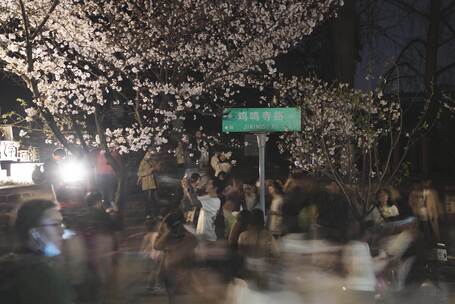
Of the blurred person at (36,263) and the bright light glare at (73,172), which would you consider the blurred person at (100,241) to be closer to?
the blurred person at (36,263)

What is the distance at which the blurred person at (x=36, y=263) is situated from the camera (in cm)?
455

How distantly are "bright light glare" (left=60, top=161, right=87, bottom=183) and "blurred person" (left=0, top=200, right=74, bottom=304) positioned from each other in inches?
268

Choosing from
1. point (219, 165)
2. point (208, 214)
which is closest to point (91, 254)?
point (208, 214)

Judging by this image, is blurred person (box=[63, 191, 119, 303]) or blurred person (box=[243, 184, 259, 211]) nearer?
blurred person (box=[63, 191, 119, 303])

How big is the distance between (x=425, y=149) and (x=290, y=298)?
15929 mm

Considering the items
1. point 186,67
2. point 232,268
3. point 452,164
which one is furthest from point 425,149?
point 232,268

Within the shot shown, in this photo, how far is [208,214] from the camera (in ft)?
30.5

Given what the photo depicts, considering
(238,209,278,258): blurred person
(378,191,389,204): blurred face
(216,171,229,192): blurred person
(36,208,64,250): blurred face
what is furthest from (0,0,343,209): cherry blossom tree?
(238,209,278,258): blurred person

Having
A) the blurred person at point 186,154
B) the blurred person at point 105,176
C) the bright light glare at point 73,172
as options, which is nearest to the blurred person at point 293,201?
the blurred person at point 105,176

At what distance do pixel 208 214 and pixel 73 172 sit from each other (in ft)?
15.9

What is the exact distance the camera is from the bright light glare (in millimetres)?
12664

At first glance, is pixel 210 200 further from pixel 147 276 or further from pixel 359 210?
pixel 359 210

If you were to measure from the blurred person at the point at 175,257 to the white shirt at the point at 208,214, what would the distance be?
278cm

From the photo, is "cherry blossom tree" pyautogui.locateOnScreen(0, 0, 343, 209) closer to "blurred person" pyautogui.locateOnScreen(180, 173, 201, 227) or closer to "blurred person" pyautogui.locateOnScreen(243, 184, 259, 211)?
"blurred person" pyautogui.locateOnScreen(180, 173, 201, 227)
